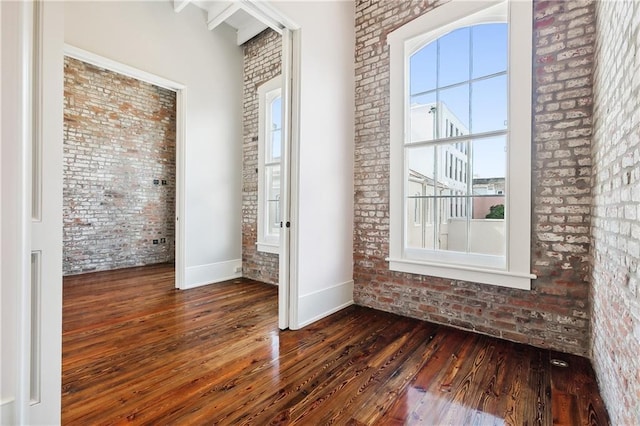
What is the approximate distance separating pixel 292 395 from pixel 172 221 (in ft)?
18.7

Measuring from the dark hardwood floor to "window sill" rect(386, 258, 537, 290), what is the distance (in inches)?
19.6

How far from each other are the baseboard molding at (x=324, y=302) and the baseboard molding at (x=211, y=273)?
6.79 feet

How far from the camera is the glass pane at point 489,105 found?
8.58ft

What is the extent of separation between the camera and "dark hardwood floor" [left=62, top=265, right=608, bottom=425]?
161 centimetres

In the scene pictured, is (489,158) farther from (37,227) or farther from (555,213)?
(37,227)

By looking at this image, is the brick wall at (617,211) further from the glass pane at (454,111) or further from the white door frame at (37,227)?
the white door frame at (37,227)

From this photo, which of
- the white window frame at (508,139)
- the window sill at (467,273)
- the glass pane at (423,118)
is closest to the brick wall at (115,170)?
the white window frame at (508,139)

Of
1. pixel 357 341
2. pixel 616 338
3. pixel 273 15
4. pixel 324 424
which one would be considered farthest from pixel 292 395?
pixel 273 15

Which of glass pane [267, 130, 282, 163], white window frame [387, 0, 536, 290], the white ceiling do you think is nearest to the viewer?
white window frame [387, 0, 536, 290]

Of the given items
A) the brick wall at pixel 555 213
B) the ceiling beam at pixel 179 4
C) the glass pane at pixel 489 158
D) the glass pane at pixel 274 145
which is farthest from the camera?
the glass pane at pixel 274 145

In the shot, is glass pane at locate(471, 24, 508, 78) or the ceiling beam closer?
glass pane at locate(471, 24, 508, 78)

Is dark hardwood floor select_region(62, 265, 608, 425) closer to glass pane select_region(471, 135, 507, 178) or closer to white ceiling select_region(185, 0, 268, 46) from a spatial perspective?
glass pane select_region(471, 135, 507, 178)

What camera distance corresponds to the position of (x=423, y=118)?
3117 mm

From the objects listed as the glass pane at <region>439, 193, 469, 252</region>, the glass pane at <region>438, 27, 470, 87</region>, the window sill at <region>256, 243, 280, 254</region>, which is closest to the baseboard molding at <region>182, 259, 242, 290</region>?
the window sill at <region>256, 243, 280, 254</region>
